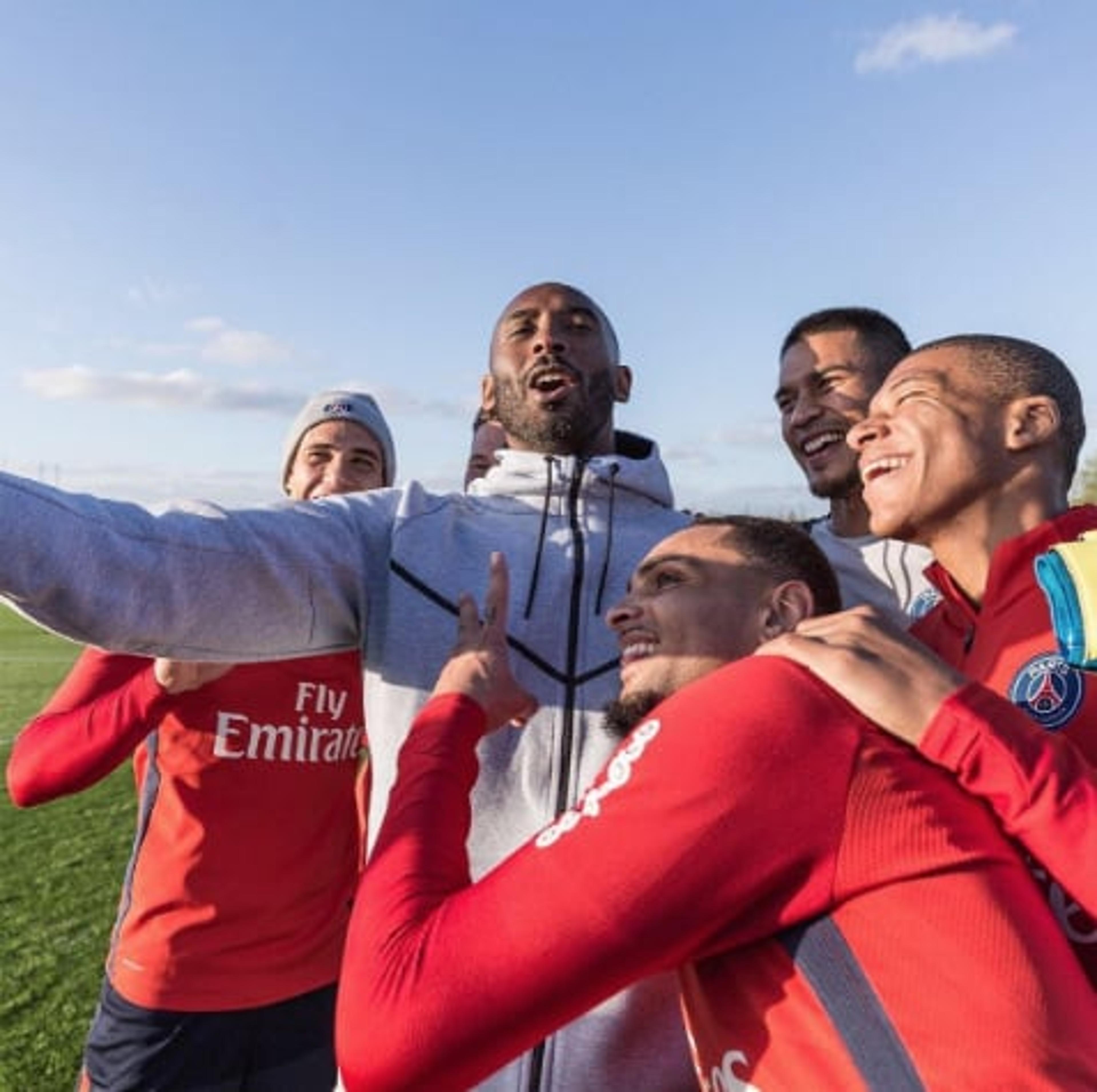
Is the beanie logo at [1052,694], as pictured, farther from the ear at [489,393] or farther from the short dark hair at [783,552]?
the ear at [489,393]

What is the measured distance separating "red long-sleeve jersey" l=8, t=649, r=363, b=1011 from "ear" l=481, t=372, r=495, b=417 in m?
1.22

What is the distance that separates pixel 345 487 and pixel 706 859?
2.78m

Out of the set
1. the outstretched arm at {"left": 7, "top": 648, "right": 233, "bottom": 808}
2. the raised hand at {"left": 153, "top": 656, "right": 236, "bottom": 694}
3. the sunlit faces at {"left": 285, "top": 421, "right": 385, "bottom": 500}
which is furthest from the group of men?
the sunlit faces at {"left": 285, "top": 421, "right": 385, "bottom": 500}

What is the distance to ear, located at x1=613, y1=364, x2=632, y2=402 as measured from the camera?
95.2 inches

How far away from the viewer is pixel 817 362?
3.36 m

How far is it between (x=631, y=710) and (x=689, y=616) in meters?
0.19

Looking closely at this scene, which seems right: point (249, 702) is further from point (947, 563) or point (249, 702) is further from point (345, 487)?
point (947, 563)

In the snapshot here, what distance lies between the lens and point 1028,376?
2.07m

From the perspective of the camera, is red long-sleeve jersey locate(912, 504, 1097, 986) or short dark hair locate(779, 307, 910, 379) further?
short dark hair locate(779, 307, 910, 379)

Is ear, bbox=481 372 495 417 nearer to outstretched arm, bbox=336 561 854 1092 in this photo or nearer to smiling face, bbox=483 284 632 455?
smiling face, bbox=483 284 632 455

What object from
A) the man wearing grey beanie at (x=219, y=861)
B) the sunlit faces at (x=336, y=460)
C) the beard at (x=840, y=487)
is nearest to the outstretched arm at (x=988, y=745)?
the beard at (x=840, y=487)

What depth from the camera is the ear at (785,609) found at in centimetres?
171

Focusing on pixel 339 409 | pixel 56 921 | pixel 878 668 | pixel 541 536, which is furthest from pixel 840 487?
pixel 56 921

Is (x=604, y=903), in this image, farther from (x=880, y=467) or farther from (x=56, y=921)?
(x=56, y=921)
